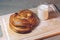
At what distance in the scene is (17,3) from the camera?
107 centimetres

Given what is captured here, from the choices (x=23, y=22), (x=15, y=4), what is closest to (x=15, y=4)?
(x=15, y=4)

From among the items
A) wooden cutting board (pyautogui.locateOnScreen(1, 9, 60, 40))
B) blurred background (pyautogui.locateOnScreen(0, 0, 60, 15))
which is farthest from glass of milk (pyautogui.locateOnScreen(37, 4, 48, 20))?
blurred background (pyautogui.locateOnScreen(0, 0, 60, 15))

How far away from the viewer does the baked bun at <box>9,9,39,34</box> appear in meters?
0.91

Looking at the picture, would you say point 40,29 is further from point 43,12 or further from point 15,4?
point 15,4

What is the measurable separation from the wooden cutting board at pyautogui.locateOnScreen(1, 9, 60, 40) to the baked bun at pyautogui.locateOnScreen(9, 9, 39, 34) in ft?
0.08

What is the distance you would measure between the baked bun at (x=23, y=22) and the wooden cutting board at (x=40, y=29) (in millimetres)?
25

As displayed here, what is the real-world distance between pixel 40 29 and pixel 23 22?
0.39 feet

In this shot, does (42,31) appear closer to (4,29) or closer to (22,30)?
(22,30)

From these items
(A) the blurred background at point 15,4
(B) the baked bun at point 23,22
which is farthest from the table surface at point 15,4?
(B) the baked bun at point 23,22

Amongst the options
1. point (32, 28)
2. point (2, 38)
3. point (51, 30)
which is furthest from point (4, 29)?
point (51, 30)

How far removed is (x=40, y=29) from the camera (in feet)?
3.15

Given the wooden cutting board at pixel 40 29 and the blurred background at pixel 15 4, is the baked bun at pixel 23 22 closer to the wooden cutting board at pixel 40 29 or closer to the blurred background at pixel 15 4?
the wooden cutting board at pixel 40 29

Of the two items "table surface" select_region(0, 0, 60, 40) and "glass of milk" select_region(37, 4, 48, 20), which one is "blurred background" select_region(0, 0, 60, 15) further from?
"glass of milk" select_region(37, 4, 48, 20)

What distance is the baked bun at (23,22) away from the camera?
0.91m
